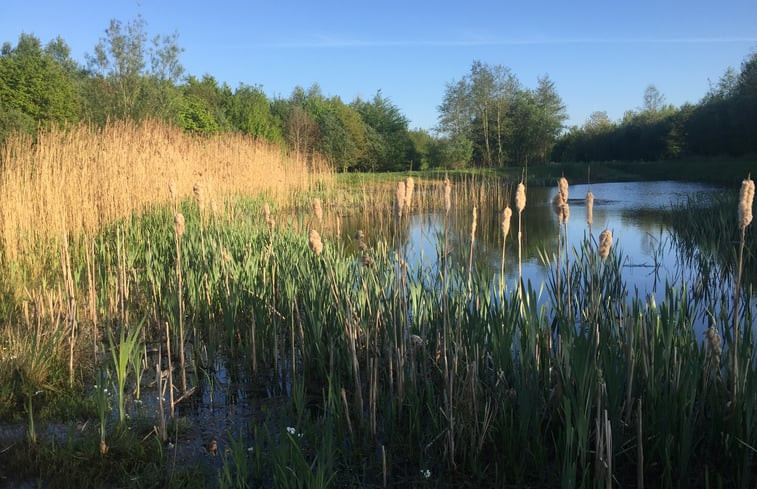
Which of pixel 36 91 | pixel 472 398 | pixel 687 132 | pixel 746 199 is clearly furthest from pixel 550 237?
pixel 687 132

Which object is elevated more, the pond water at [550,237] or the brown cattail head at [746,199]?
the brown cattail head at [746,199]

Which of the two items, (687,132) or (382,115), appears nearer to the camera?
(687,132)

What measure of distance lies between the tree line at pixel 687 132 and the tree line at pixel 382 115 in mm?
92

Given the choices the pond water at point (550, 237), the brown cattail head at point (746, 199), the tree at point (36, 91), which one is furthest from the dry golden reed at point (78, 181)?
the tree at point (36, 91)

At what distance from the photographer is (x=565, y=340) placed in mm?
2475

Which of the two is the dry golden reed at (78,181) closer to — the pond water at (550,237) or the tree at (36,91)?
the pond water at (550,237)

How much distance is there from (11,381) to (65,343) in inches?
21.6

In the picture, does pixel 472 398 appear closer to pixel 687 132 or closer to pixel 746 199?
pixel 746 199

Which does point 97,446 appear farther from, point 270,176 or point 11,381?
point 270,176

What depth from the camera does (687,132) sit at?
132ft

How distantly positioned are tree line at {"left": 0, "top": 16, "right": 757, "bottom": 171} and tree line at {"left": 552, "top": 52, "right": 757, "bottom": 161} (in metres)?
0.09

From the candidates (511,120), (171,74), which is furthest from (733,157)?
(171,74)

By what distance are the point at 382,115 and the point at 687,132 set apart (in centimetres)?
2547

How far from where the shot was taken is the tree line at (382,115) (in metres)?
27.7
